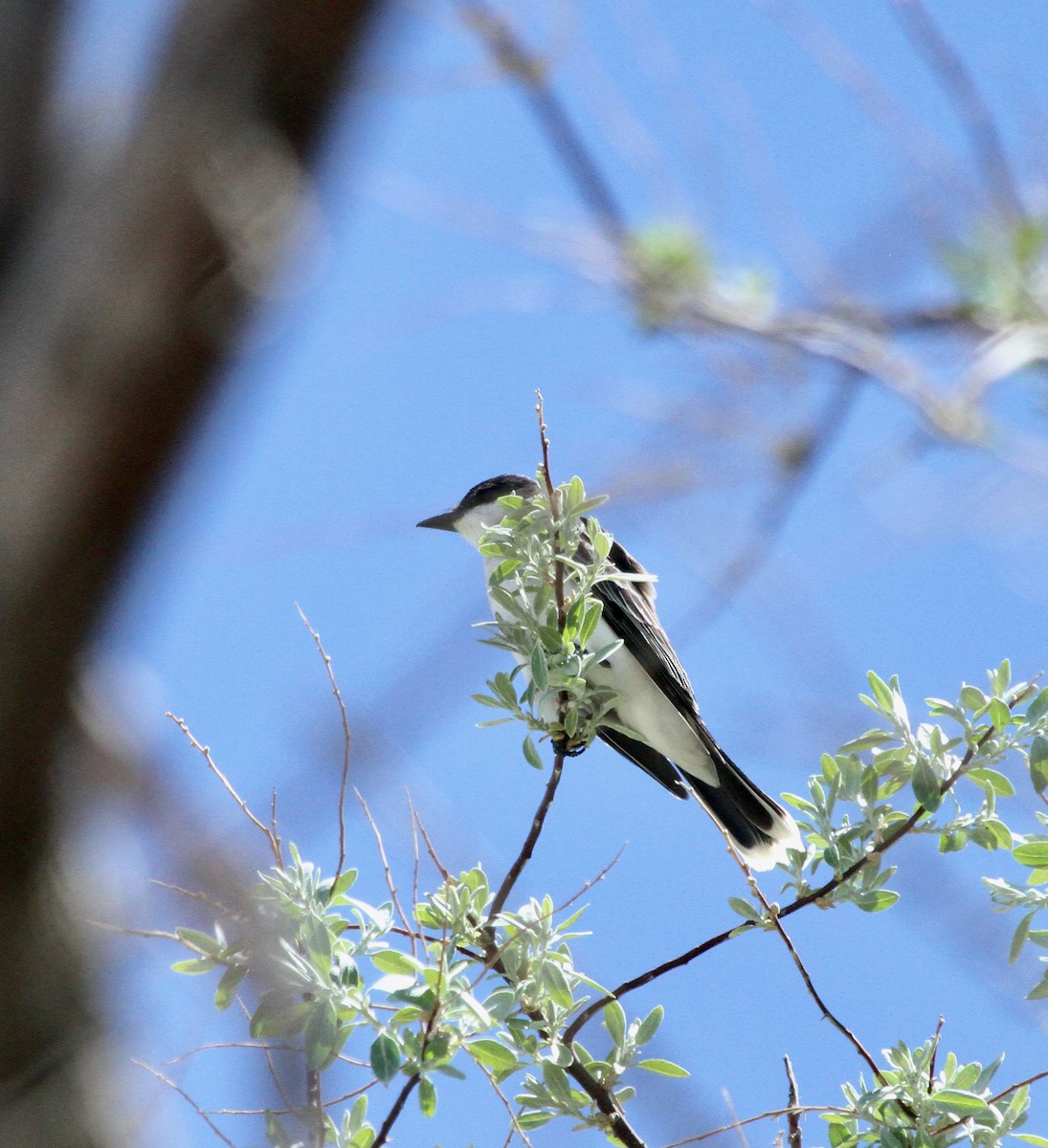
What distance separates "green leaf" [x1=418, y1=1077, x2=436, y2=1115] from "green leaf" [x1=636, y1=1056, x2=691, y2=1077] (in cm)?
45

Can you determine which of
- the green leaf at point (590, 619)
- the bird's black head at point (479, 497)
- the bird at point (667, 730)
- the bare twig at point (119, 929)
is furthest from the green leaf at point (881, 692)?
the bird's black head at point (479, 497)

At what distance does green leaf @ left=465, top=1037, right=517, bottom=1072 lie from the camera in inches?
89.9

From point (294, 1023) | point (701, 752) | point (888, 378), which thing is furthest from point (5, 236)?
point (701, 752)

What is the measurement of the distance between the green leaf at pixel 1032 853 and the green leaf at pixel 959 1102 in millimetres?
402

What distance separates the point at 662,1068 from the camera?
2426 mm

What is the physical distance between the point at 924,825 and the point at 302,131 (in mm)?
2027

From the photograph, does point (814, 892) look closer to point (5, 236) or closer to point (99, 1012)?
point (99, 1012)

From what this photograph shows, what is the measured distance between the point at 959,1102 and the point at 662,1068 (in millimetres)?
509

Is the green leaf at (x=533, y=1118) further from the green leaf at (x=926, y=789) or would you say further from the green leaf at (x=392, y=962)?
the green leaf at (x=926, y=789)

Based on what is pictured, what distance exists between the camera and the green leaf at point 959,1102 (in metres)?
2.22

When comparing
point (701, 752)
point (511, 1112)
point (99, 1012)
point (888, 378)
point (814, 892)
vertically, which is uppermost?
point (888, 378)

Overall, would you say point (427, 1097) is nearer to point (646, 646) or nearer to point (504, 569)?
point (504, 569)

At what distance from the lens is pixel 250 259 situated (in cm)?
73

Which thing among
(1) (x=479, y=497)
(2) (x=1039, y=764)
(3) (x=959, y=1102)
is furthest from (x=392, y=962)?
(1) (x=479, y=497)
